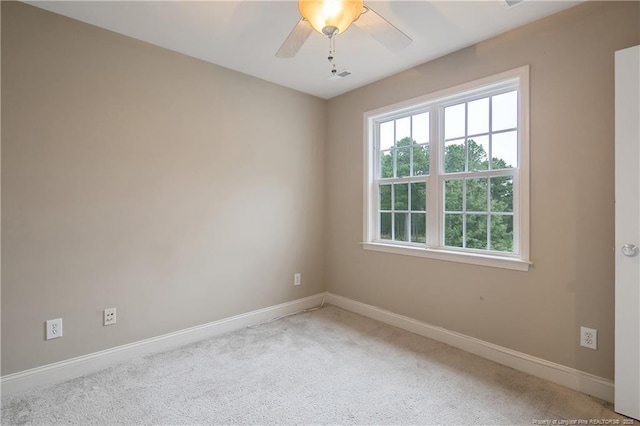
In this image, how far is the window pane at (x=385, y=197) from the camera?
3260 mm

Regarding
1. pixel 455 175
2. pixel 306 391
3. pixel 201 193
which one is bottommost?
pixel 306 391

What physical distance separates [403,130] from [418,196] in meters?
0.67

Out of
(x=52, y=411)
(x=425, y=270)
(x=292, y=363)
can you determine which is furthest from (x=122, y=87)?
(x=425, y=270)

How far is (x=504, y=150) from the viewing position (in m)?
2.44

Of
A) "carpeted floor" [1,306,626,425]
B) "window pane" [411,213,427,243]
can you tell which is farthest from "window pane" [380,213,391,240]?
"carpeted floor" [1,306,626,425]

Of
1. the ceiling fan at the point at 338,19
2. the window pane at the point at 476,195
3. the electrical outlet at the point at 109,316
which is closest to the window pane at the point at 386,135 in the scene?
the window pane at the point at 476,195

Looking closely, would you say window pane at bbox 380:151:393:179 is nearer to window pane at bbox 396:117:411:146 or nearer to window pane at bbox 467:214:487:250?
window pane at bbox 396:117:411:146

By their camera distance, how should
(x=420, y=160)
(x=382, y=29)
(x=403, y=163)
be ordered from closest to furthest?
(x=382, y=29), (x=420, y=160), (x=403, y=163)

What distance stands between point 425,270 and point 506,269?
26.2 inches

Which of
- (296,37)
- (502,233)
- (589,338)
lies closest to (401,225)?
(502,233)

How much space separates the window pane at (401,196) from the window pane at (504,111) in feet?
2.96

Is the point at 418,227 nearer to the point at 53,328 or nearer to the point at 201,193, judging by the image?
the point at 201,193

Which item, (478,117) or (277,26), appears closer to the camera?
(277,26)

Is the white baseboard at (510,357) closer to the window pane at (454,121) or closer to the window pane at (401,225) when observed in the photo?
the window pane at (401,225)
